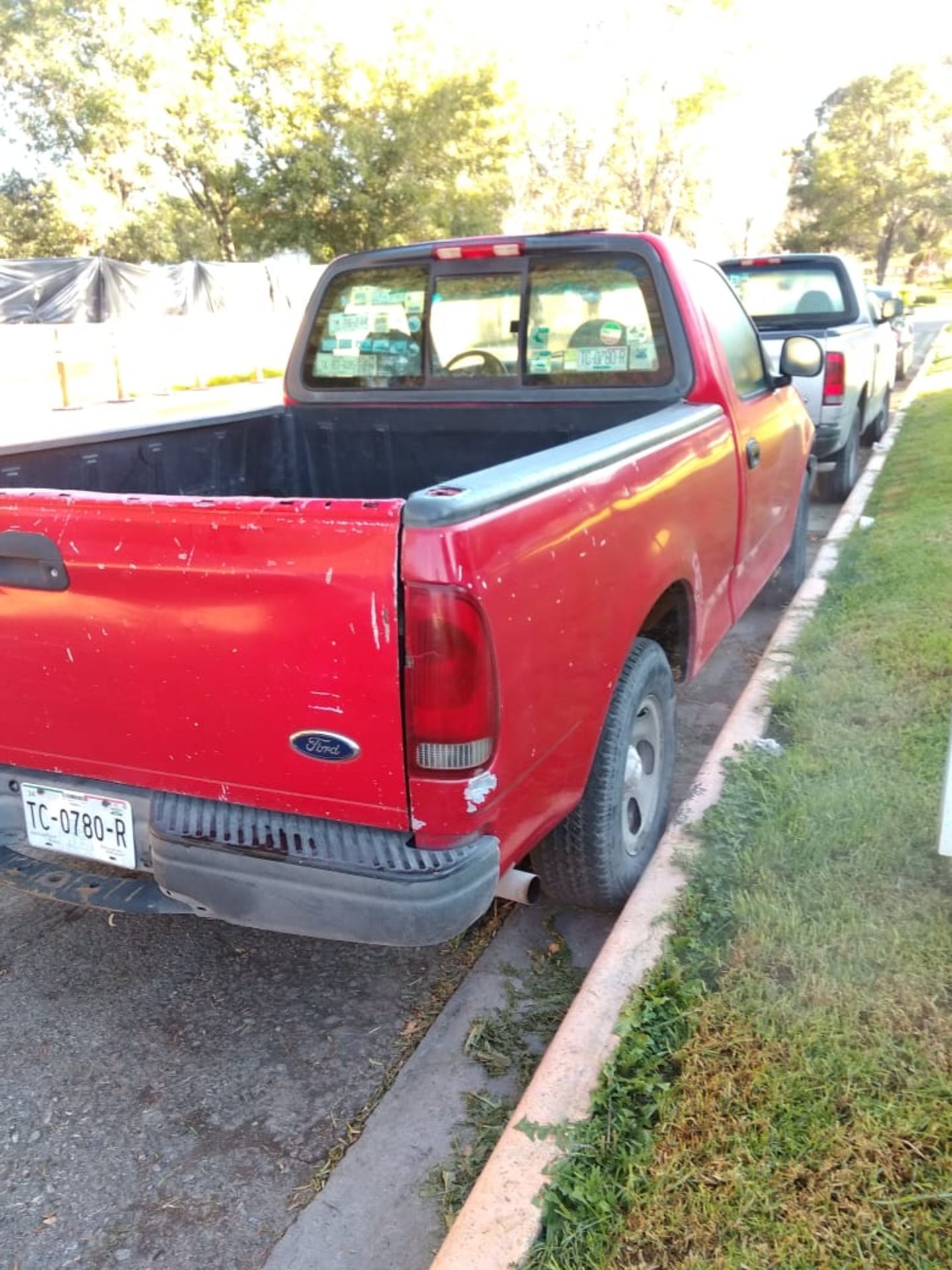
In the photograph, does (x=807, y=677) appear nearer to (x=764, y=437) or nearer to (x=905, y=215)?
(x=764, y=437)

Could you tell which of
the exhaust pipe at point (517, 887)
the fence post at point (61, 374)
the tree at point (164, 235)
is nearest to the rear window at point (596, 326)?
the exhaust pipe at point (517, 887)

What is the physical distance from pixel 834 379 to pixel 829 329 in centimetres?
96

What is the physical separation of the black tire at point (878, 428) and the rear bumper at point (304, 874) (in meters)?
9.56

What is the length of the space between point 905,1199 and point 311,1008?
63.6 inches

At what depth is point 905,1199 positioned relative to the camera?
211cm

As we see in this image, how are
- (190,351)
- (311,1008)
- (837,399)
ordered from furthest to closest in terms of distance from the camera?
(190,351) → (837,399) → (311,1008)

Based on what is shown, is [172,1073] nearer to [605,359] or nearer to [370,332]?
[605,359]

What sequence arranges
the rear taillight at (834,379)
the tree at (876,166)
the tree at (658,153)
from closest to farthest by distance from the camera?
1. the rear taillight at (834,379)
2. the tree at (658,153)
3. the tree at (876,166)

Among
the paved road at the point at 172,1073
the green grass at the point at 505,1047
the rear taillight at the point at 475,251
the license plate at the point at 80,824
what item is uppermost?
the rear taillight at the point at 475,251

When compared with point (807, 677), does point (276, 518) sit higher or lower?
higher

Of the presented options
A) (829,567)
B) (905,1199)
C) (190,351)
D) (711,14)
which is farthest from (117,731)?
(711,14)

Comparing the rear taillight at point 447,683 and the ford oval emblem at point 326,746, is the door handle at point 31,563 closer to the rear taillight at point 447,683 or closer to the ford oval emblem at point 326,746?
the ford oval emblem at point 326,746

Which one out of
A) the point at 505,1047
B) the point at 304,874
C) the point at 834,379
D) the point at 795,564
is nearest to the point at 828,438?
the point at 834,379

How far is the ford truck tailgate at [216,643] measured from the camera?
2.21m
